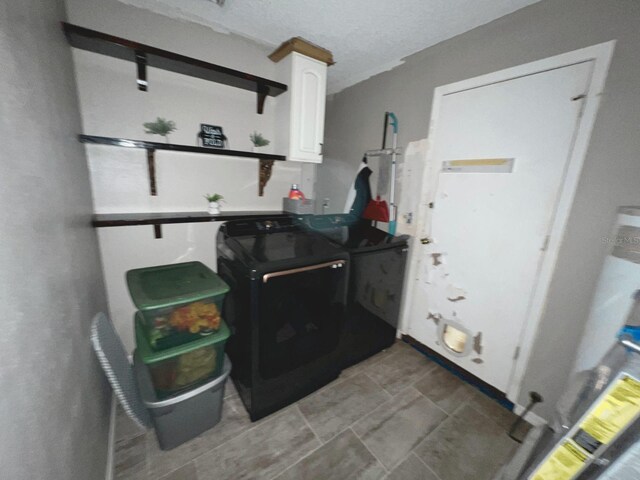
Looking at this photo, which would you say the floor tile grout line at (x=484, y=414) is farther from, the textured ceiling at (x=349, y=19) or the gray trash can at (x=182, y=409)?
the textured ceiling at (x=349, y=19)

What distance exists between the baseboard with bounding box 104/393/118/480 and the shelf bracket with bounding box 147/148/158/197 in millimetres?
1303

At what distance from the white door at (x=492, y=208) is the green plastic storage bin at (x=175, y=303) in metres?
1.61

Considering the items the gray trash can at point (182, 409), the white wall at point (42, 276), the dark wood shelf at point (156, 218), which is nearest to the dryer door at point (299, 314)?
the gray trash can at point (182, 409)

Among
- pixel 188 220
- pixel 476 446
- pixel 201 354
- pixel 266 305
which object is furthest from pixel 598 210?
pixel 188 220

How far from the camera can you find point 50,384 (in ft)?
1.94

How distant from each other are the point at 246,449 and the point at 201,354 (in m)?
0.57

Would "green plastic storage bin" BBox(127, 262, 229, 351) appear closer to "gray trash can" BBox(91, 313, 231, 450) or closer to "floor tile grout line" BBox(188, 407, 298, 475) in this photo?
"gray trash can" BBox(91, 313, 231, 450)

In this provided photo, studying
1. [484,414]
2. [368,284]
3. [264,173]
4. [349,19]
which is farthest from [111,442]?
[349,19]

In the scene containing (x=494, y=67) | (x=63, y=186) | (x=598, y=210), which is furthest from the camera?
(x=494, y=67)

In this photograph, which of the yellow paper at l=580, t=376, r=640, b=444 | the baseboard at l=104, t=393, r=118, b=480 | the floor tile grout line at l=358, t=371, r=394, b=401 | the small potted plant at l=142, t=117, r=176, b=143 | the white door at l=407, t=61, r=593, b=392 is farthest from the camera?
the floor tile grout line at l=358, t=371, r=394, b=401

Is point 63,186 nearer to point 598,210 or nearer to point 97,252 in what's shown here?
point 97,252

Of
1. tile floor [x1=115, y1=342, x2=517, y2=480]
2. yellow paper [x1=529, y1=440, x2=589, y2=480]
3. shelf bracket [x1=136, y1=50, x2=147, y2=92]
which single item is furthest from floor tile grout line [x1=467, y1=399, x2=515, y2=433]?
shelf bracket [x1=136, y1=50, x2=147, y2=92]

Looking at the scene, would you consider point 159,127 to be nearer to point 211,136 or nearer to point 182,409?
point 211,136

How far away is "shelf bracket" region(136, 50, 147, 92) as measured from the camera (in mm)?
1355
